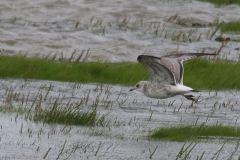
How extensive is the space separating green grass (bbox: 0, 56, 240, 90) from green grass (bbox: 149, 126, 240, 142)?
168 inches

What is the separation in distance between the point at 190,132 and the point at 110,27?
1287cm

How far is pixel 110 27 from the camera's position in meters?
21.5

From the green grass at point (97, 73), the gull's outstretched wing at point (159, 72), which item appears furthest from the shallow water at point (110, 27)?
the gull's outstretched wing at point (159, 72)

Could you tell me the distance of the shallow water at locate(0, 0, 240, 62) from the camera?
58.8ft

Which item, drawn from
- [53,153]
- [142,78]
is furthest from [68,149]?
[142,78]

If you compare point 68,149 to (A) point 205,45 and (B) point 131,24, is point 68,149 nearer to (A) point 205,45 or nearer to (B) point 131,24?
(A) point 205,45

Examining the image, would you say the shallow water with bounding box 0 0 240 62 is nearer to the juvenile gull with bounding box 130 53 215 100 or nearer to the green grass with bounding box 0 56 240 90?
the green grass with bounding box 0 56 240 90

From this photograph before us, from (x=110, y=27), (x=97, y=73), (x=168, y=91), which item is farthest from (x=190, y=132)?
(x=110, y=27)

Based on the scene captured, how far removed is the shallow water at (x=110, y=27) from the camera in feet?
58.8

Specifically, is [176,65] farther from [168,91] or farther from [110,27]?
[110,27]

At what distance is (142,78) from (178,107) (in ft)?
7.39

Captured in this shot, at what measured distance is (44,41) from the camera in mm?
18453

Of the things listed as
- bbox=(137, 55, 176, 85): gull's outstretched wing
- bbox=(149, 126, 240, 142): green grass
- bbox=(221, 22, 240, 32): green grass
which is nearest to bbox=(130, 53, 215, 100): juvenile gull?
bbox=(137, 55, 176, 85): gull's outstretched wing

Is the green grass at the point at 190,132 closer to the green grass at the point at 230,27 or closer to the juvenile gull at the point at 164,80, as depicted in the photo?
the juvenile gull at the point at 164,80
